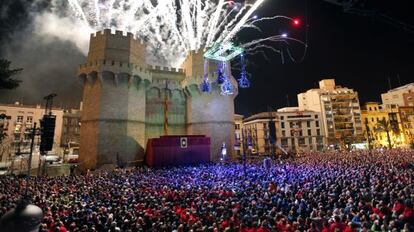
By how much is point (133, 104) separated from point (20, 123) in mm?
38197

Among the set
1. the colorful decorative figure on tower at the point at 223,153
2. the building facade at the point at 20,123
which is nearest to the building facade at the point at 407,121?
the colorful decorative figure on tower at the point at 223,153

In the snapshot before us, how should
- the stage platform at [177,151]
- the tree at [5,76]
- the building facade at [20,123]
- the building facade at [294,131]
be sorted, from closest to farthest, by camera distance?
1. the tree at [5,76]
2. the stage platform at [177,151]
3. the building facade at [20,123]
4. the building facade at [294,131]

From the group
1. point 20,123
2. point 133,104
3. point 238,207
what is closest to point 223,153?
point 133,104

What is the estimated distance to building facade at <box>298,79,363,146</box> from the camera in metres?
70.9

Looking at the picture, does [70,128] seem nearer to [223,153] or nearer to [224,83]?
[223,153]

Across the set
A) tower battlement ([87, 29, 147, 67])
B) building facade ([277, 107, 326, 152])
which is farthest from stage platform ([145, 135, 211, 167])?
building facade ([277, 107, 326, 152])

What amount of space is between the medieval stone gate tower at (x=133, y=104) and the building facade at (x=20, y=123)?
97.9 feet

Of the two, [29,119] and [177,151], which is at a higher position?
[29,119]

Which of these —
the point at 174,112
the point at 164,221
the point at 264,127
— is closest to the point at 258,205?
the point at 164,221

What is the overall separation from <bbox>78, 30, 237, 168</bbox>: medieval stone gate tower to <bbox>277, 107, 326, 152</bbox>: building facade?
37.7 metres

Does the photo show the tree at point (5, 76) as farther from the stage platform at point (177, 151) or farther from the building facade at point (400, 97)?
the building facade at point (400, 97)

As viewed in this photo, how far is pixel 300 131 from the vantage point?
7131 centimetres

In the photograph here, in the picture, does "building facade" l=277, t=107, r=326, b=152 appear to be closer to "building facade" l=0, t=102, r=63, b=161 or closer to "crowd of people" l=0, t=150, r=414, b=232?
"crowd of people" l=0, t=150, r=414, b=232

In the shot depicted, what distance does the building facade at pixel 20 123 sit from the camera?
51.4 meters
